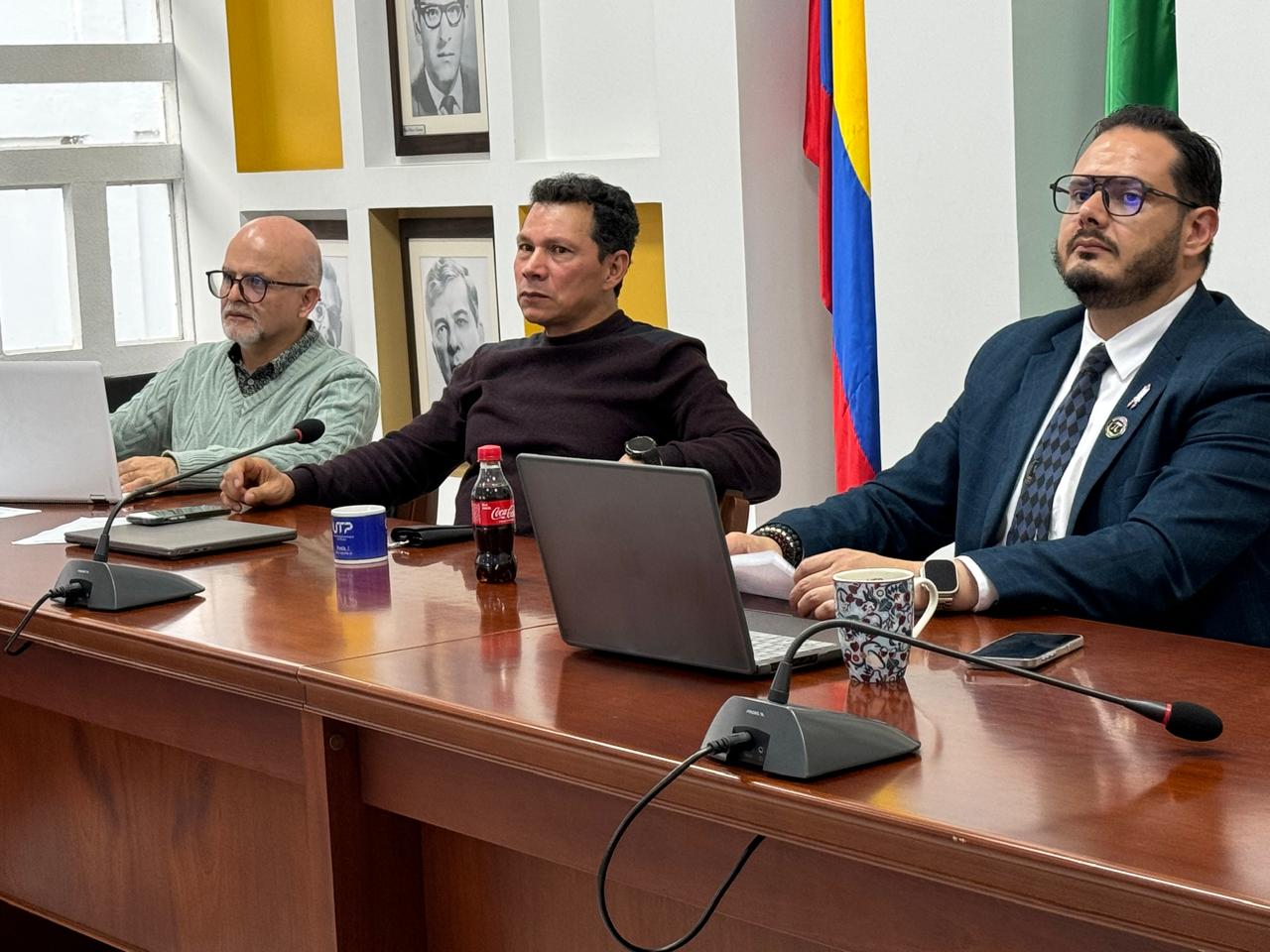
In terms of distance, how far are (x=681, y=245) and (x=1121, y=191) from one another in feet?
6.49

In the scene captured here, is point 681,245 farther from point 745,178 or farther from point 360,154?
point 360,154

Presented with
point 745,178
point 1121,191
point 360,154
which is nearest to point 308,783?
point 1121,191

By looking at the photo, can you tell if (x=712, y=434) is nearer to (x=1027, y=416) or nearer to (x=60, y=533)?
(x=1027, y=416)

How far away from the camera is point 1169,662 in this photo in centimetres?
174

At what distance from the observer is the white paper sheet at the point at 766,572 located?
6.69 ft

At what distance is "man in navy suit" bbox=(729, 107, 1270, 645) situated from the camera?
6.71 ft

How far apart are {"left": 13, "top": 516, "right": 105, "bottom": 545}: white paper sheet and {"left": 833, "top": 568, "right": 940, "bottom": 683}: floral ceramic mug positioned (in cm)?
159

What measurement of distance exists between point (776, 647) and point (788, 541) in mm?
661

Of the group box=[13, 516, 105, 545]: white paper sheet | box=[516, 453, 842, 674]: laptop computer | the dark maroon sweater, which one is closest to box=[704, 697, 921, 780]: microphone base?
box=[516, 453, 842, 674]: laptop computer

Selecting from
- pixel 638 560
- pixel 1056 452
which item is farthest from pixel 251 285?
pixel 638 560

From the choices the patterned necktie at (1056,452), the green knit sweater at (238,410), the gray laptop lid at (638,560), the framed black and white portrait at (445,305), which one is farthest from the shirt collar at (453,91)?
Result: the gray laptop lid at (638,560)

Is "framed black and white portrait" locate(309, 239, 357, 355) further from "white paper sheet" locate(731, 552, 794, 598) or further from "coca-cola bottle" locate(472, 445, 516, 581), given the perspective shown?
"white paper sheet" locate(731, 552, 794, 598)

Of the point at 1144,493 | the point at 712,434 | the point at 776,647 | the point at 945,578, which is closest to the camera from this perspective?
the point at 776,647

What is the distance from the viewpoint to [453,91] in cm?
495
